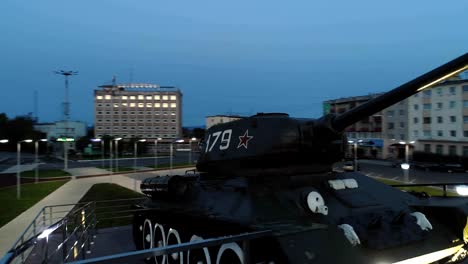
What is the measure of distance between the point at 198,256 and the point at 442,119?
209 feet

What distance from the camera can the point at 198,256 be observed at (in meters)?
7.45

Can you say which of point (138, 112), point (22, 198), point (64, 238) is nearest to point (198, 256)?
point (64, 238)

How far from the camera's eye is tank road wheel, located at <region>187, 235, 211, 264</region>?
7.04 meters

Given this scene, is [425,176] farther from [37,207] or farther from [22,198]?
[22,198]

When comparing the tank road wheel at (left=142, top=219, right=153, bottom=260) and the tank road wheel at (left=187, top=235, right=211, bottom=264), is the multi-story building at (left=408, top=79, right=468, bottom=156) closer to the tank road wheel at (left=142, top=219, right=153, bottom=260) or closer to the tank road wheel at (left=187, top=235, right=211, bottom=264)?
the tank road wheel at (left=142, top=219, right=153, bottom=260)

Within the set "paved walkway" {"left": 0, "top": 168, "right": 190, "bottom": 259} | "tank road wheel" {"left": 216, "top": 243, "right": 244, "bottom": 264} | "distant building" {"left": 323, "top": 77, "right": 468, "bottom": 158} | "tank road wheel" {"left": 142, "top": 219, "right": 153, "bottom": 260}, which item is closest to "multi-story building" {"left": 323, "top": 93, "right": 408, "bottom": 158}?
"distant building" {"left": 323, "top": 77, "right": 468, "bottom": 158}

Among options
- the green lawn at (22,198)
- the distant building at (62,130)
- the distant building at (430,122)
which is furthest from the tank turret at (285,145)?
the distant building at (62,130)

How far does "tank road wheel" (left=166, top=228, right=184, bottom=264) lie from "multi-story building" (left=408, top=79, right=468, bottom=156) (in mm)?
59076

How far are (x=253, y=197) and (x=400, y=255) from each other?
2.34m

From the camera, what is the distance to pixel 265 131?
8133mm

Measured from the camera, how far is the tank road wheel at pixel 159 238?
9.06 meters

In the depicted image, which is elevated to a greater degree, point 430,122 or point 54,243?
point 430,122

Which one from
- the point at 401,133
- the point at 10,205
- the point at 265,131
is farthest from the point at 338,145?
the point at 401,133

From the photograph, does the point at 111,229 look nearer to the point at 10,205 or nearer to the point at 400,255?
the point at 10,205
